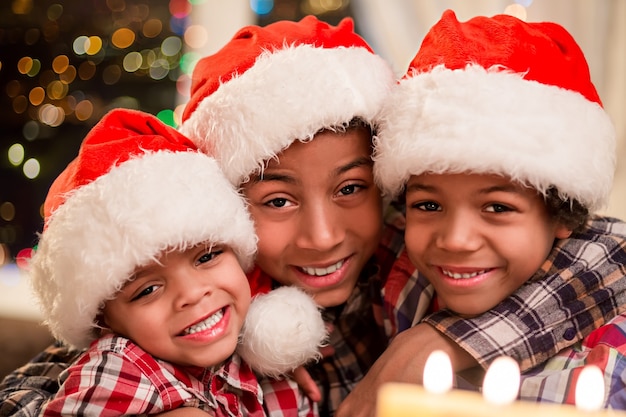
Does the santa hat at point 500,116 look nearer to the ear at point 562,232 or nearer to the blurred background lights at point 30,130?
the ear at point 562,232

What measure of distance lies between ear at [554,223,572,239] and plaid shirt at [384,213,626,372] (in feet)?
0.04

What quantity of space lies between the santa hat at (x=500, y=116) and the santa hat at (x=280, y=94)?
0.08m

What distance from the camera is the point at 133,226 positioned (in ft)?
3.51

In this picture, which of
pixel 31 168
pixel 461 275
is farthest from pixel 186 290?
pixel 31 168

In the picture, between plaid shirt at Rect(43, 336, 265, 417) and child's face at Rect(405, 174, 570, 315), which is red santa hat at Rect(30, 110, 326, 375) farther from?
child's face at Rect(405, 174, 570, 315)

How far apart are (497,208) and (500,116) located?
0.55 feet

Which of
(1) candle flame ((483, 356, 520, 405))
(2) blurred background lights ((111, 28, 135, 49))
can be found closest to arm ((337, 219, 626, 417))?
(1) candle flame ((483, 356, 520, 405))

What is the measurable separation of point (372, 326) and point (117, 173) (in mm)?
716

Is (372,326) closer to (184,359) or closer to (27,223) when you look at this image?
(184,359)

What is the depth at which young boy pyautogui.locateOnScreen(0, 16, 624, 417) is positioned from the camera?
1.20 metres

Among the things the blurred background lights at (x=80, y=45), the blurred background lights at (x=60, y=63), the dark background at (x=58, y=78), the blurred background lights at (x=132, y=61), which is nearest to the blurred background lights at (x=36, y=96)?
the dark background at (x=58, y=78)

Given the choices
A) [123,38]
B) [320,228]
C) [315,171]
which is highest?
→ [123,38]

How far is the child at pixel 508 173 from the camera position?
1.09 m

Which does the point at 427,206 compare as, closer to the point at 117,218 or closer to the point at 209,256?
the point at 209,256
